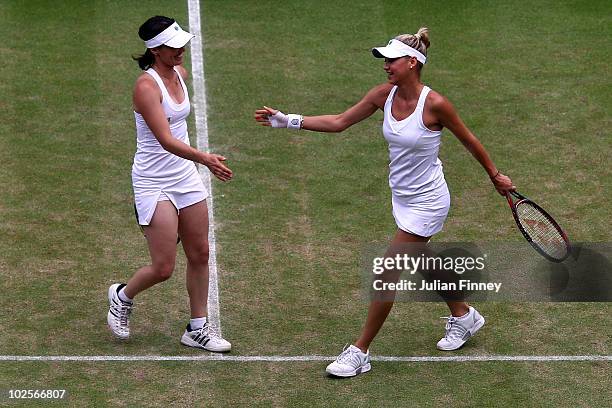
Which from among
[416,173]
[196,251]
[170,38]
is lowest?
[196,251]

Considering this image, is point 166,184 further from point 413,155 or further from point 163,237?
point 413,155

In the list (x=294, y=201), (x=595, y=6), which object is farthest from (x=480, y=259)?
(x=595, y=6)

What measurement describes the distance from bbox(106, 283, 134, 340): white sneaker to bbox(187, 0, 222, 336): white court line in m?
0.70

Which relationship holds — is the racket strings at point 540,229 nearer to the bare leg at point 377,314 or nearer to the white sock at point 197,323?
the bare leg at point 377,314

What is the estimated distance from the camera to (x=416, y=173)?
30.6ft

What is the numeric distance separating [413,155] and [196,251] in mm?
1739

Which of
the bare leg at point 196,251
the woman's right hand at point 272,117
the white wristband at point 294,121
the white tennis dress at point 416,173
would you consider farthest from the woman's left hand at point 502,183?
the bare leg at point 196,251

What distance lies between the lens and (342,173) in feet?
41.8

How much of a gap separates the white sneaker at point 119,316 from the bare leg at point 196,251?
0.48m

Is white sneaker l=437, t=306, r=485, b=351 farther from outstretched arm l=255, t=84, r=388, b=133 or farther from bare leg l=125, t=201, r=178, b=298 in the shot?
bare leg l=125, t=201, r=178, b=298

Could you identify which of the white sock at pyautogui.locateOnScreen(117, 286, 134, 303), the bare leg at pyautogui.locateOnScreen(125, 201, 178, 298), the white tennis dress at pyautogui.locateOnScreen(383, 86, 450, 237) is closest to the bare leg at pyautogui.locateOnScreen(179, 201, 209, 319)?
the bare leg at pyautogui.locateOnScreen(125, 201, 178, 298)

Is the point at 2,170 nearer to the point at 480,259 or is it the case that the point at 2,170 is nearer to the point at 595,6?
the point at 480,259

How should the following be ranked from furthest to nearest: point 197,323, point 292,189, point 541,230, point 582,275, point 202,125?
1. point 202,125
2. point 292,189
3. point 582,275
4. point 541,230
5. point 197,323

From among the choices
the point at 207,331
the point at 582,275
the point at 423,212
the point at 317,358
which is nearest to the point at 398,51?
the point at 423,212
